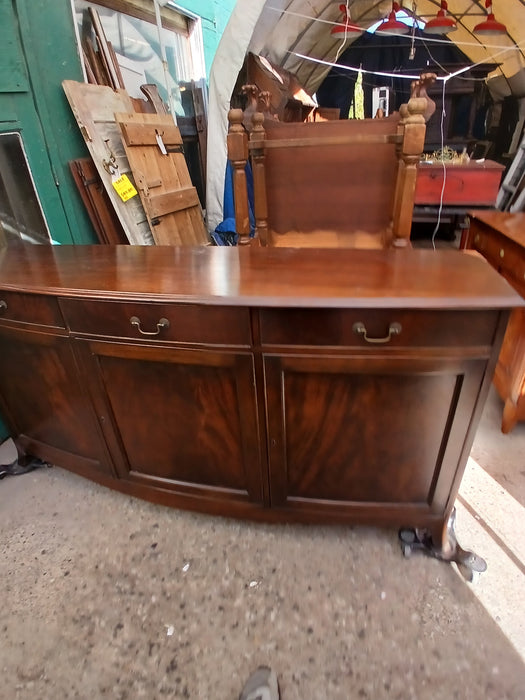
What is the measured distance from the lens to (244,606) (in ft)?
3.93

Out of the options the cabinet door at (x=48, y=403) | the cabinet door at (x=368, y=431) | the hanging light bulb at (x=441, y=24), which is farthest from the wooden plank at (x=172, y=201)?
the hanging light bulb at (x=441, y=24)

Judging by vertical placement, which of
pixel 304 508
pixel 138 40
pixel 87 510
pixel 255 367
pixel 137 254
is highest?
pixel 138 40

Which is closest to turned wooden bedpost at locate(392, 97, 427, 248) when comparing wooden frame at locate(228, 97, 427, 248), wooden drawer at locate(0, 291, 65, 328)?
wooden frame at locate(228, 97, 427, 248)

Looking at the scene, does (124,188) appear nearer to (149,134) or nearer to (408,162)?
(149,134)

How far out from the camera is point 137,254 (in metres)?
1.36

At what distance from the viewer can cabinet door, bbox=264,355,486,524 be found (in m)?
0.99

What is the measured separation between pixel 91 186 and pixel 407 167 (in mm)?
1570

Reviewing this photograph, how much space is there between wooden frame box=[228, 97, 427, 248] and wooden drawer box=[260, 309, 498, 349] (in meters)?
0.89

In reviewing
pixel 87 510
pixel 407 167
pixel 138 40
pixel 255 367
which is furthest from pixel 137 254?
pixel 138 40

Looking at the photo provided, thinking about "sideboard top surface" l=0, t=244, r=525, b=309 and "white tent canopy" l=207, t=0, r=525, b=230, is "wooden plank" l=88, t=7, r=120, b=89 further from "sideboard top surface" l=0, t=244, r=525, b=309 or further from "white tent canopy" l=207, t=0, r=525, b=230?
"sideboard top surface" l=0, t=244, r=525, b=309

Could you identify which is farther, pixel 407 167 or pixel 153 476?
pixel 407 167

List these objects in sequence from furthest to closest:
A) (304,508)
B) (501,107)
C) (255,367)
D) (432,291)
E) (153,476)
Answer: (501,107) < (153,476) < (304,508) < (255,367) < (432,291)

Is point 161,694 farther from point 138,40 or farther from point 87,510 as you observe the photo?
point 138,40

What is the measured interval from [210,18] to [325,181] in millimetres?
3186
